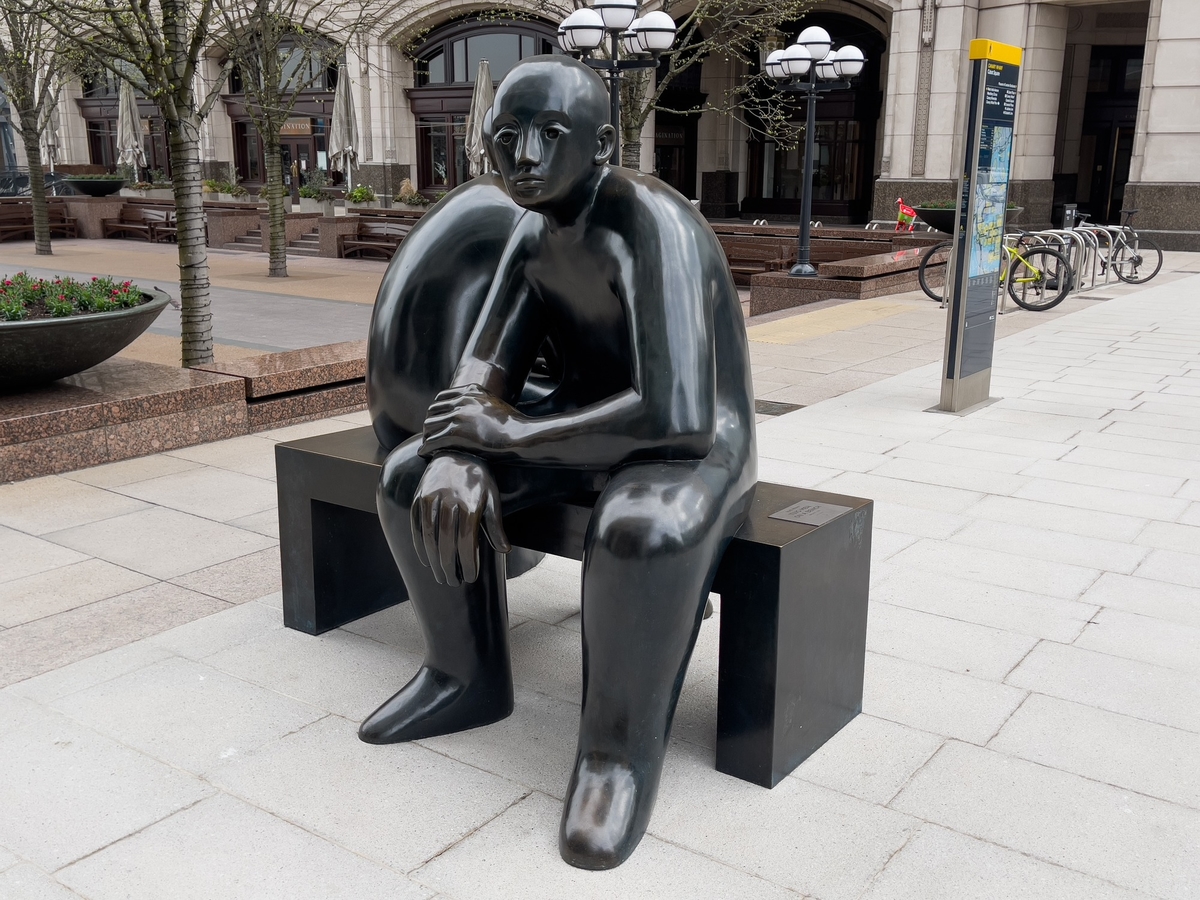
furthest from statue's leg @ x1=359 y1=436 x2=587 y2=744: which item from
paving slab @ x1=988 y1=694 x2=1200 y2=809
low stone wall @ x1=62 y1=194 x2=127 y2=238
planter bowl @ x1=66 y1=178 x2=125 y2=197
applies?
planter bowl @ x1=66 y1=178 x2=125 y2=197

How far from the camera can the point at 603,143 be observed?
9.44 feet

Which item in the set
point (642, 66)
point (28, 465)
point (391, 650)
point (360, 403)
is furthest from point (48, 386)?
point (642, 66)

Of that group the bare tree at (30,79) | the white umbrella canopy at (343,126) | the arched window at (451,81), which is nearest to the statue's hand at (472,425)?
the bare tree at (30,79)

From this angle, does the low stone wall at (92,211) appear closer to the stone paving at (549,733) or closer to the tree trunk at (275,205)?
the tree trunk at (275,205)

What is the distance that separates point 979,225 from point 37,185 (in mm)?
18916

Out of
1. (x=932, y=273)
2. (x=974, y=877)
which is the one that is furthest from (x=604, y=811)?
(x=932, y=273)

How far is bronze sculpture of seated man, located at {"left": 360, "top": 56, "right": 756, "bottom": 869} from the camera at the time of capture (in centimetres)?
274

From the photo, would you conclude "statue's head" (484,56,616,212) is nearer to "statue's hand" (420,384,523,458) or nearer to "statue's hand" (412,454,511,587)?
"statue's hand" (420,384,523,458)

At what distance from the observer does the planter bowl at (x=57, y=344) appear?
243 inches

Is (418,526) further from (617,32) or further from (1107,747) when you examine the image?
(617,32)

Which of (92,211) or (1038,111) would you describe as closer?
(1038,111)

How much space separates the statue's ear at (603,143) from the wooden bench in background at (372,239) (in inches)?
823

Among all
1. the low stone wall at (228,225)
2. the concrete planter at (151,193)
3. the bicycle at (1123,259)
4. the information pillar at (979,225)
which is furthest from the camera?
the concrete planter at (151,193)

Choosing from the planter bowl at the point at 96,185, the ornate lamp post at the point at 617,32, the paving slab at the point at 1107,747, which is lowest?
the paving slab at the point at 1107,747
